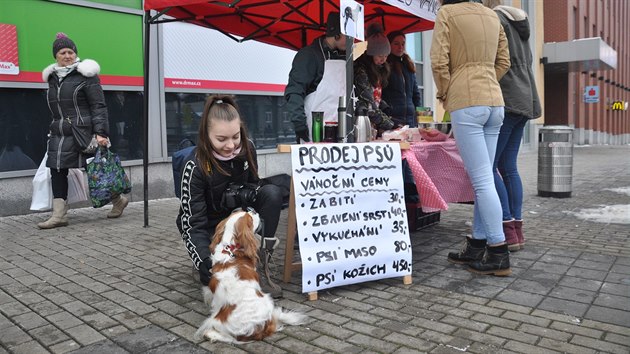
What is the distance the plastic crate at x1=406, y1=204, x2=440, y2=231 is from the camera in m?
5.36

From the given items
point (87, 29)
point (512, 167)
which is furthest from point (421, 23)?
point (87, 29)

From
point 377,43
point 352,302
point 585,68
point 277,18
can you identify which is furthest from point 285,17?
point 585,68

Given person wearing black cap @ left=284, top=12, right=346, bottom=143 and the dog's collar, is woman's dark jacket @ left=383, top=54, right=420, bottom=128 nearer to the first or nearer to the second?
person wearing black cap @ left=284, top=12, right=346, bottom=143

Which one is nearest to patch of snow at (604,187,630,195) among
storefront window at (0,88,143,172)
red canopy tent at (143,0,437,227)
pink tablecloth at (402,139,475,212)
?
red canopy tent at (143,0,437,227)

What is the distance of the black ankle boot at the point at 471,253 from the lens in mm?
3990

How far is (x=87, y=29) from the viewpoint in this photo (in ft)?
22.3

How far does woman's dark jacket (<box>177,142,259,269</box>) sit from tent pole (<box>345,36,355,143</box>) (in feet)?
3.12

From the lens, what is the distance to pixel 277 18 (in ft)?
19.2

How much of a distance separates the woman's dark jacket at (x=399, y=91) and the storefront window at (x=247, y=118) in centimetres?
234

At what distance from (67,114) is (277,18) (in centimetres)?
252

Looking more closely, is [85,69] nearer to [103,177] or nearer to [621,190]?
[103,177]

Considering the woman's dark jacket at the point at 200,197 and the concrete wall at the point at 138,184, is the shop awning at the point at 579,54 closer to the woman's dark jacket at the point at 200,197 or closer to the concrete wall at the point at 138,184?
the concrete wall at the point at 138,184

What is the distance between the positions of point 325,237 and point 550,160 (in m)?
5.76

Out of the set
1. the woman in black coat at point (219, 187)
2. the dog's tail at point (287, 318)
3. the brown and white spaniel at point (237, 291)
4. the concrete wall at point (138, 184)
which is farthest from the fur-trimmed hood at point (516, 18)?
the concrete wall at point (138, 184)
